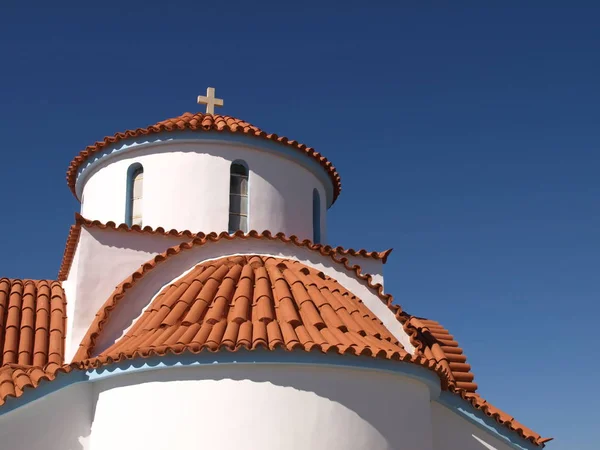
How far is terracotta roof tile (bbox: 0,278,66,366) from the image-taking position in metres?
9.69

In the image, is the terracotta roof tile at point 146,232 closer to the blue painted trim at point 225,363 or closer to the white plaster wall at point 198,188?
the white plaster wall at point 198,188

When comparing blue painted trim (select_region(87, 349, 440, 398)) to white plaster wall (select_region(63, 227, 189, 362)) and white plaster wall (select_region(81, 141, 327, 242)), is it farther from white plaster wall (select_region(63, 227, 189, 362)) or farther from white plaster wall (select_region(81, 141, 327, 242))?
white plaster wall (select_region(81, 141, 327, 242))

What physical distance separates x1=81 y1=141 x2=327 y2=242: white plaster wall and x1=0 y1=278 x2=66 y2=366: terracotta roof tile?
1639 mm

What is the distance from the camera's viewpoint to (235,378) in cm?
806

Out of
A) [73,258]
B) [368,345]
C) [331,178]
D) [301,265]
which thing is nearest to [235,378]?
[368,345]

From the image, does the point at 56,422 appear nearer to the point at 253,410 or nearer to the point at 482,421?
the point at 253,410

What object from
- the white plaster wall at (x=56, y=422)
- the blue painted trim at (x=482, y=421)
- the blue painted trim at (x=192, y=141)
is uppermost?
the blue painted trim at (x=192, y=141)

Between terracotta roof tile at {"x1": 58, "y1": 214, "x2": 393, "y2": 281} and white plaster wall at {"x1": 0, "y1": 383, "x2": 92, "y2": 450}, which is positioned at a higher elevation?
terracotta roof tile at {"x1": 58, "y1": 214, "x2": 393, "y2": 281}

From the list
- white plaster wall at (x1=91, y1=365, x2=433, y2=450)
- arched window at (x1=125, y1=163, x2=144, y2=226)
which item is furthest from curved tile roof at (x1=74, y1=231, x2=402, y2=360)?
arched window at (x1=125, y1=163, x2=144, y2=226)

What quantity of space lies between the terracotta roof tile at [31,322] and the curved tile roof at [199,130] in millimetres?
2278

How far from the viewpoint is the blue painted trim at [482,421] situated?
10273 millimetres

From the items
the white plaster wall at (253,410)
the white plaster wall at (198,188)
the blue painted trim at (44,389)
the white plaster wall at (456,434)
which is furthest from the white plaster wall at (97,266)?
the white plaster wall at (456,434)

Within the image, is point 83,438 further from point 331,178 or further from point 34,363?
point 331,178

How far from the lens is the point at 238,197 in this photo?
12.0 m
